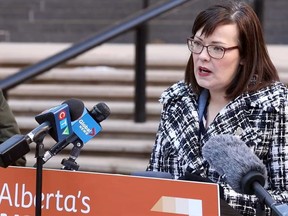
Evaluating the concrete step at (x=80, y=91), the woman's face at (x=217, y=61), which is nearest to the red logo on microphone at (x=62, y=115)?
the woman's face at (x=217, y=61)

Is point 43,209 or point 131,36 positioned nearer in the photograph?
point 43,209

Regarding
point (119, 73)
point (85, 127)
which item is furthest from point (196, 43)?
point (119, 73)

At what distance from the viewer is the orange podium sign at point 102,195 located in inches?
88.7

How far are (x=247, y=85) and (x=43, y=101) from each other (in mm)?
4479

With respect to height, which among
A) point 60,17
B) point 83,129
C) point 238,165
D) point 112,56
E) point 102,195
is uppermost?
point 60,17

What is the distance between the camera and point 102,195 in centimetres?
236

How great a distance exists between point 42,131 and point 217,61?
2.90 ft

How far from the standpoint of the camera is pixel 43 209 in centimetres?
242

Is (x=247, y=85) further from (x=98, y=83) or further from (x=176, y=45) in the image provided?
(x=176, y=45)

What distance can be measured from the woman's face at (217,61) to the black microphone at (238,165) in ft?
1.64

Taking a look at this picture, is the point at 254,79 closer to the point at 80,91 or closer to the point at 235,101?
the point at 235,101

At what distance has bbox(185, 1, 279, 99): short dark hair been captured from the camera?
2812mm

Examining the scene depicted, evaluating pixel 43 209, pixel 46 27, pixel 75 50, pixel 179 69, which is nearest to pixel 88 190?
pixel 43 209

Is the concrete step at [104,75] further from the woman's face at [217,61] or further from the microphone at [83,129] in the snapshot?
the microphone at [83,129]
